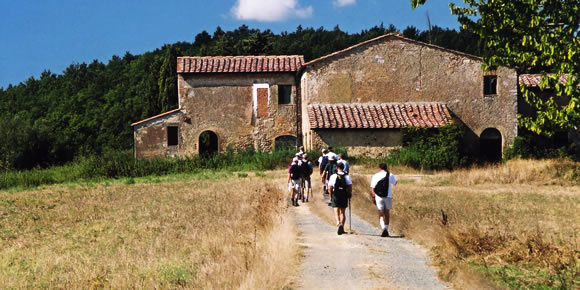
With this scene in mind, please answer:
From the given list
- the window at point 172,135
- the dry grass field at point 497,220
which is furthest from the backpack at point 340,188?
the window at point 172,135

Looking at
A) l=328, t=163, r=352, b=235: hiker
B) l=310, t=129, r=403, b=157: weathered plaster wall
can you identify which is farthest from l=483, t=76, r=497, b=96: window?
l=328, t=163, r=352, b=235: hiker

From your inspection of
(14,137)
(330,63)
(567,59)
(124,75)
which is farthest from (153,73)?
(567,59)

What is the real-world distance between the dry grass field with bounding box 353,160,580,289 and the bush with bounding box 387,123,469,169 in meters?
1.11

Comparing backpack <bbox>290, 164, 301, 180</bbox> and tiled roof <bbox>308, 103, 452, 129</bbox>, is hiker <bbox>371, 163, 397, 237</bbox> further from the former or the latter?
tiled roof <bbox>308, 103, 452, 129</bbox>

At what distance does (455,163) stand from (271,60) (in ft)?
39.8

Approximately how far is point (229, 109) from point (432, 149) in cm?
1178

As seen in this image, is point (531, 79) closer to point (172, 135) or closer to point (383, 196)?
point (172, 135)

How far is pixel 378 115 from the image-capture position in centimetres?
3312

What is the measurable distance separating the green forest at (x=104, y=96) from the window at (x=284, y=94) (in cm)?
1701

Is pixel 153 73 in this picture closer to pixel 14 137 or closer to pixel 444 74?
pixel 14 137

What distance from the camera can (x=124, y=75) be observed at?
74.4m

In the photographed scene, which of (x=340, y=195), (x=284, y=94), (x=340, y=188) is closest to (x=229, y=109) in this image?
(x=284, y=94)

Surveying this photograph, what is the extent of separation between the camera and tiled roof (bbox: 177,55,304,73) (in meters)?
36.4

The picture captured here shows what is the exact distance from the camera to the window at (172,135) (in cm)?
3691
